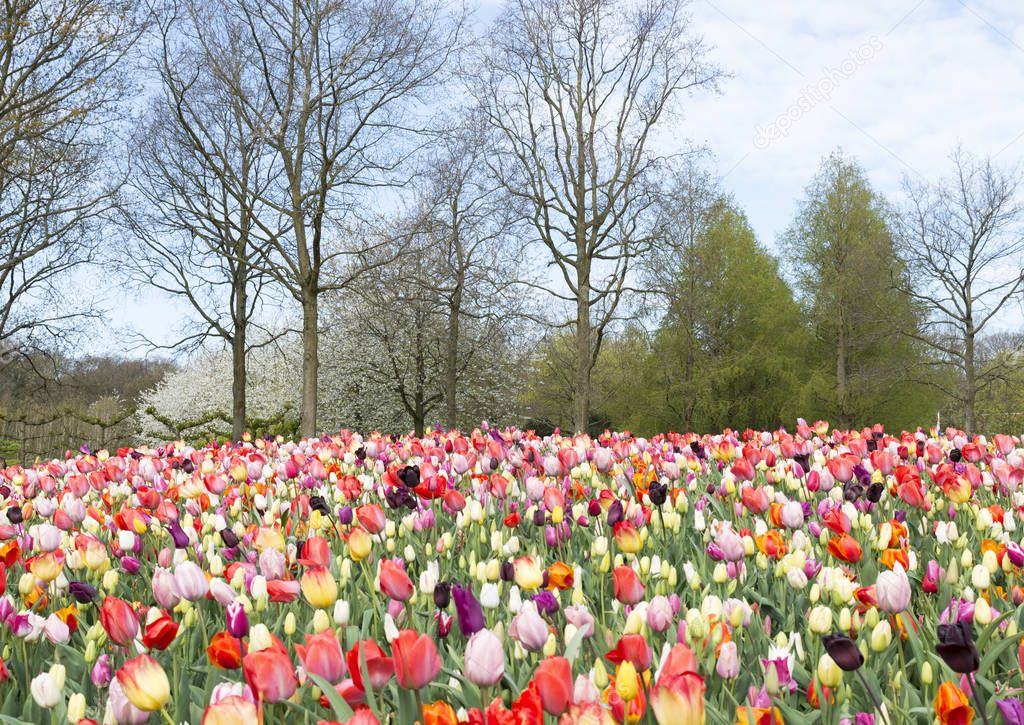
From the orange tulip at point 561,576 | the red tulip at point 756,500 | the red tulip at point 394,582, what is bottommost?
the orange tulip at point 561,576

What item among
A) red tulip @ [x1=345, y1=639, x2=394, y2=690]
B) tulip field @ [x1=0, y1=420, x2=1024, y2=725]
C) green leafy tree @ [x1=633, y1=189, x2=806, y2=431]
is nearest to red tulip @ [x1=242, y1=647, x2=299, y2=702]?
Answer: tulip field @ [x1=0, y1=420, x2=1024, y2=725]

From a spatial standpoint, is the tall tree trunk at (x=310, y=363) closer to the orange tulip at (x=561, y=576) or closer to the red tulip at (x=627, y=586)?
the orange tulip at (x=561, y=576)

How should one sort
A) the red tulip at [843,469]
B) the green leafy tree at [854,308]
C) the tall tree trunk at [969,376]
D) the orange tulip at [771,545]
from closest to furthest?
the orange tulip at [771,545], the red tulip at [843,469], the tall tree trunk at [969,376], the green leafy tree at [854,308]

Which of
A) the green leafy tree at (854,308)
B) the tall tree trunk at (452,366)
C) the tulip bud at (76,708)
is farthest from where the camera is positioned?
the green leafy tree at (854,308)

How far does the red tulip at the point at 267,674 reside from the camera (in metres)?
1.31

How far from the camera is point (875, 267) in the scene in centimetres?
2531

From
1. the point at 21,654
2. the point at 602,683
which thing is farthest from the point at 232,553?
the point at 602,683

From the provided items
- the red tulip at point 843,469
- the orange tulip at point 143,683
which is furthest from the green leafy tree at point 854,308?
the orange tulip at point 143,683

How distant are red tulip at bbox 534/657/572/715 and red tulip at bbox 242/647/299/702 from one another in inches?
16.5

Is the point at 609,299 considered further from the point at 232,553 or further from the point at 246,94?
the point at 232,553

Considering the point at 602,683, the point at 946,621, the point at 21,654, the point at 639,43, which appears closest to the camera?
the point at 602,683

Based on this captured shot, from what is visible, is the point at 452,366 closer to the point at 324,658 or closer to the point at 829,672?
the point at 829,672

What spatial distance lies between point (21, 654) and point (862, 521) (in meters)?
2.69

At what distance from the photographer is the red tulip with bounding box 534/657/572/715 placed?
4.01ft
